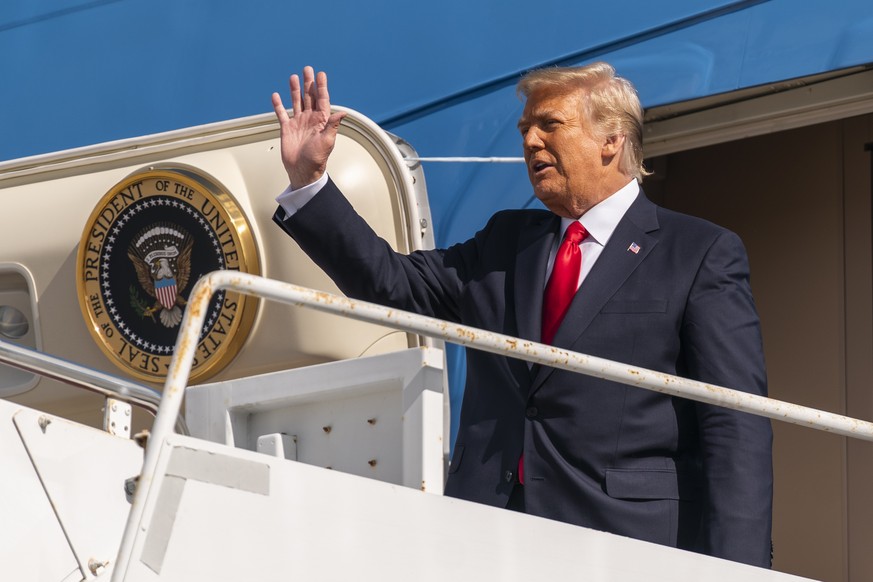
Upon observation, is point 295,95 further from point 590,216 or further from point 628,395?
point 628,395

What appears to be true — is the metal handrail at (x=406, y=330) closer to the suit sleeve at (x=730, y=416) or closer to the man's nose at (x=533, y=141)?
the suit sleeve at (x=730, y=416)

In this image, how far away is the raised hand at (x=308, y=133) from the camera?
242 centimetres

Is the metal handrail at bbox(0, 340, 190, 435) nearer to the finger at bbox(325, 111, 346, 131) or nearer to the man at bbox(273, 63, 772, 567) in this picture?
the man at bbox(273, 63, 772, 567)

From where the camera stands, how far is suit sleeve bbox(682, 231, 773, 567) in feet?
7.06

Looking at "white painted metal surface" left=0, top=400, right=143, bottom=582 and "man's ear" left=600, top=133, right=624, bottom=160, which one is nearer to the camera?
"white painted metal surface" left=0, top=400, right=143, bottom=582

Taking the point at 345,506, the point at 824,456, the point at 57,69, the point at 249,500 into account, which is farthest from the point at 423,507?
the point at 57,69

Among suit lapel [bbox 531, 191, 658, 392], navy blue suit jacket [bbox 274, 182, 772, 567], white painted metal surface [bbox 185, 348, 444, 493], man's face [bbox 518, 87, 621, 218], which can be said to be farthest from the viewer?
man's face [bbox 518, 87, 621, 218]

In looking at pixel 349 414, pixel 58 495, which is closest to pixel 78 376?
pixel 58 495

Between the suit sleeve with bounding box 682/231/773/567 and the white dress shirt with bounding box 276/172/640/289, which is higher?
the white dress shirt with bounding box 276/172/640/289

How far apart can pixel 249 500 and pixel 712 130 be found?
1837 mm

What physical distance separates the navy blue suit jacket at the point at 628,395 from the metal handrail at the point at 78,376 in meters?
0.43

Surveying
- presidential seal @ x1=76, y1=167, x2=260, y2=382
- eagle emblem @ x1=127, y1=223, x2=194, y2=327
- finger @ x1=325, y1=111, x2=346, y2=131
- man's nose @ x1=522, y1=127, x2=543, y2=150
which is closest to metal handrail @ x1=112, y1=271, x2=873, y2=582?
finger @ x1=325, y1=111, x2=346, y2=131

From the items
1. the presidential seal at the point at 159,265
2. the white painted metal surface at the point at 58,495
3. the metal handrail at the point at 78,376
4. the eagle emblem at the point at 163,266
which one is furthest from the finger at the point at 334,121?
the eagle emblem at the point at 163,266

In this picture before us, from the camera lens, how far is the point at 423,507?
78.1 inches
